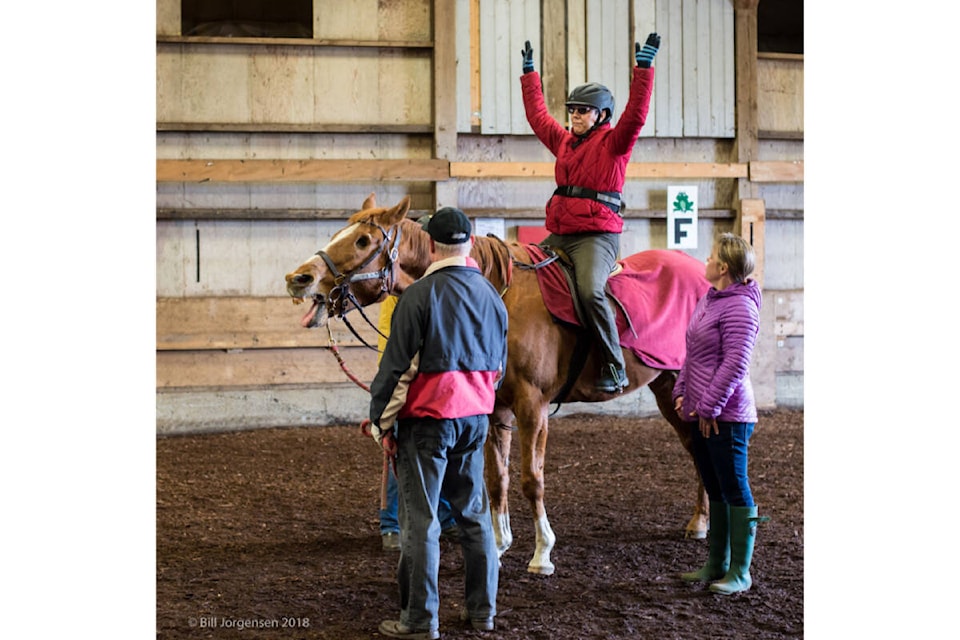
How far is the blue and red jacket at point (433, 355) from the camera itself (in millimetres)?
3488

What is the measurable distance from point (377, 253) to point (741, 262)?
1.57m

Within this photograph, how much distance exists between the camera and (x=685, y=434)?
17.4 ft

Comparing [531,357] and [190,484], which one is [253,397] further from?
[531,357]

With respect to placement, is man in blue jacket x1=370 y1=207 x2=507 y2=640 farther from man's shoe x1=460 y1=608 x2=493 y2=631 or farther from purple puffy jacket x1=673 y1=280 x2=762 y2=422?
purple puffy jacket x1=673 y1=280 x2=762 y2=422

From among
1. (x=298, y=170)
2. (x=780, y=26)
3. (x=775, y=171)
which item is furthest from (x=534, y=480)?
(x=780, y=26)

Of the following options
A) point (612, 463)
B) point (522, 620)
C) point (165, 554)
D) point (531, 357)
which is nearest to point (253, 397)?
point (612, 463)

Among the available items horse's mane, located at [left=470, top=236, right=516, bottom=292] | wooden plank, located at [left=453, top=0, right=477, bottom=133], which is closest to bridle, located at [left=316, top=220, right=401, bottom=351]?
horse's mane, located at [left=470, top=236, right=516, bottom=292]

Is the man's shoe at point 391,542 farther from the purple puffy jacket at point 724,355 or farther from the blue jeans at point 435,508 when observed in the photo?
the purple puffy jacket at point 724,355

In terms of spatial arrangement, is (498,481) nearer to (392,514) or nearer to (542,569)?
(542,569)

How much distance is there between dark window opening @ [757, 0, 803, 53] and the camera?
11.0 meters

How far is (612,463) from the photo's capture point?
7410 mm

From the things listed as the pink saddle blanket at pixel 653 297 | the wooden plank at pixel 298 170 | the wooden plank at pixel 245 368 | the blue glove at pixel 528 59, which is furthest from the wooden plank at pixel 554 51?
the pink saddle blanket at pixel 653 297

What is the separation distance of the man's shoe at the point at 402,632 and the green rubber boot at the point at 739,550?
1.32 m

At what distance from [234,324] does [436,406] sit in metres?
6.00
